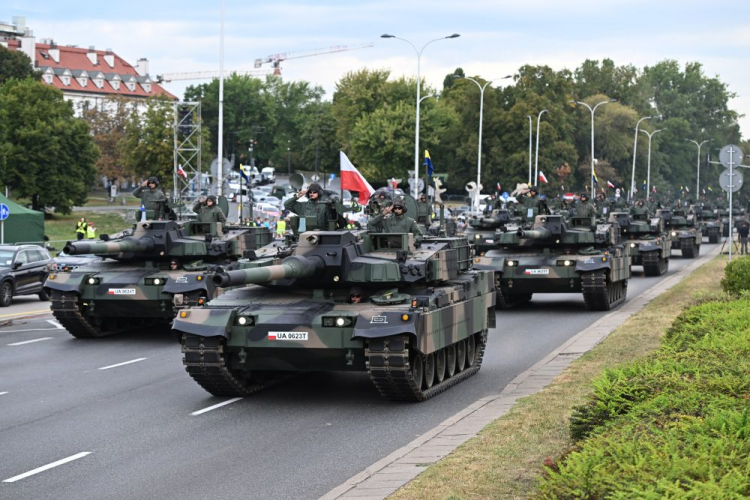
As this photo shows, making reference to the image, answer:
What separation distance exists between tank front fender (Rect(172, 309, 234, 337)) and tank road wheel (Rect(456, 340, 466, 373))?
364cm

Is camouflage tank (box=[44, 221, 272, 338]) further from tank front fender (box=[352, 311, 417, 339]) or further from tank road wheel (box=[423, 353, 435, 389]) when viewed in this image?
tank front fender (box=[352, 311, 417, 339])

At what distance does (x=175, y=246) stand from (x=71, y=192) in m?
49.9

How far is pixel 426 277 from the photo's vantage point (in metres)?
15.3

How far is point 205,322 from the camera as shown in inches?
553

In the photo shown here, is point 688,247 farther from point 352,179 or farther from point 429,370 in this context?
point 429,370

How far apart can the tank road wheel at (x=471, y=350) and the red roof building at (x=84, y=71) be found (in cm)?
11357

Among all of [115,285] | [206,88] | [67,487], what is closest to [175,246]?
[115,285]

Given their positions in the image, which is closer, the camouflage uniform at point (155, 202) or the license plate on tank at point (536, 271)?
the camouflage uniform at point (155, 202)

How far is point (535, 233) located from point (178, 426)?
1331 cm

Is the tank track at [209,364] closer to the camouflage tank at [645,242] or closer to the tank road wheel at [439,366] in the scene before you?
the tank road wheel at [439,366]

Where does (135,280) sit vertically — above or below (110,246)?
below

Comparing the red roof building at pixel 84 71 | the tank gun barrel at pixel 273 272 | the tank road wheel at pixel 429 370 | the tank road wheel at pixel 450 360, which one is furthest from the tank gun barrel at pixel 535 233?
the red roof building at pixel 84 71

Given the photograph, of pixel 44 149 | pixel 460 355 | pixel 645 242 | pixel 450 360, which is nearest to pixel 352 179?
pixel 460 355

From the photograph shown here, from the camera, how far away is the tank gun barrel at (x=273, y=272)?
43.2ft
